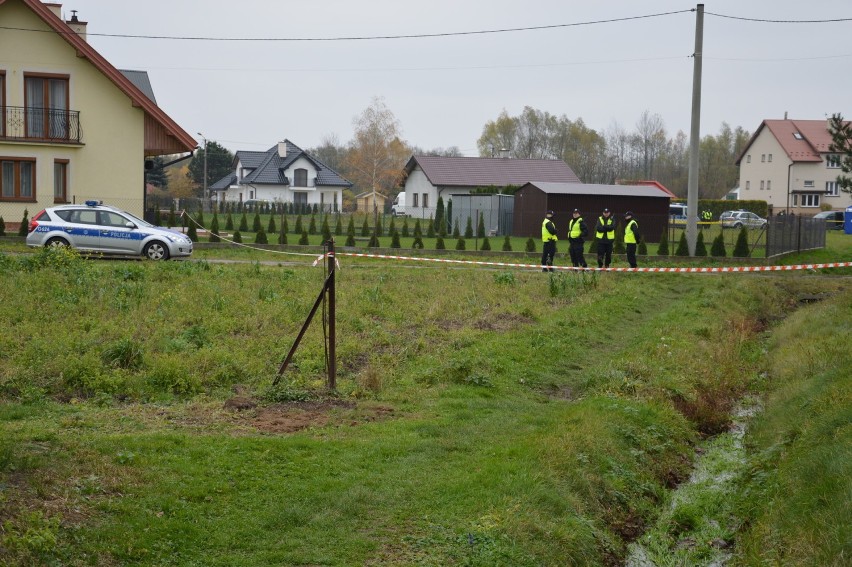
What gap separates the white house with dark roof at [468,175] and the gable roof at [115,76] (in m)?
29.0

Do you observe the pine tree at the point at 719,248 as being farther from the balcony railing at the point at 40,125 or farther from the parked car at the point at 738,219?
the parked car at the point at 738,219

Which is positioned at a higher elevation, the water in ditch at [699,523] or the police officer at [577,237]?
the police officer at [577,237]

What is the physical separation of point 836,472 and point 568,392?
4.75 meters

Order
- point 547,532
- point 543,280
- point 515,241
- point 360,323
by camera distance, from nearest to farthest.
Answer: point 547,532
point 360,323
point 543,280
point 515,241

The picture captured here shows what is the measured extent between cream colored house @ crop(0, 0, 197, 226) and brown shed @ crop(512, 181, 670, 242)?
16412 mm

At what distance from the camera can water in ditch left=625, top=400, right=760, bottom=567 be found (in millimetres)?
8391

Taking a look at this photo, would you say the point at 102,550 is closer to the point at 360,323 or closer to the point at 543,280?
the point at 360,323

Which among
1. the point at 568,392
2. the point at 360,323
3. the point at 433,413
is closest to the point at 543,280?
the point at 360,323

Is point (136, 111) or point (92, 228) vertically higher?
point (136, 111)

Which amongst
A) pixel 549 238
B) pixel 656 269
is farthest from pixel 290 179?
pixel 656 269

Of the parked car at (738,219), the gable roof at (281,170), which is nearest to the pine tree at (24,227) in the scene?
the parked car at (738,219)

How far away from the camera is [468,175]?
65062 millimetres

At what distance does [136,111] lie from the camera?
34469 mm

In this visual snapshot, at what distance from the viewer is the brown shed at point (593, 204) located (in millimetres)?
41719
